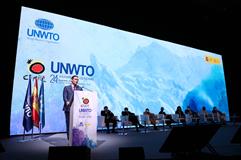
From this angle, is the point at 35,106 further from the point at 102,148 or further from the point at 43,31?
the point at 102,148

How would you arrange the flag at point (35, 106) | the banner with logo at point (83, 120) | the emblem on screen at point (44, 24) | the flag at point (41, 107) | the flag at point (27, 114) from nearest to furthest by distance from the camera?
the banner with logo at point (83, 120) < the flag at point (27, 114) < the flag at point (35, 106) < the flag at point (41, 107) < the emblem on screen at point (44, 24)

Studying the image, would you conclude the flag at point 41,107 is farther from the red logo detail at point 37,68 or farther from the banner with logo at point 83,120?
the banner with logo at point 83,120

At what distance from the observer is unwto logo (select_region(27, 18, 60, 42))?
7406 millimetres

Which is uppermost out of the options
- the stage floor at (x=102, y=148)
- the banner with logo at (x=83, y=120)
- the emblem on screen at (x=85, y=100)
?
the emblem on screen at (x=85, y=100)

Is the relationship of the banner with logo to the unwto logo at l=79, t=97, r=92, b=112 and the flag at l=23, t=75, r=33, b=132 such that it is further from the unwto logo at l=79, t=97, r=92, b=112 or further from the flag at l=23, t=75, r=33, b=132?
the flag at l=23, t=75, r=33, b=132

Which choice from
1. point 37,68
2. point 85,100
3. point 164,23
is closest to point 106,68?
point 37,68

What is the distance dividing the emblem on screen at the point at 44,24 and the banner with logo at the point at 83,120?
13.4 ft

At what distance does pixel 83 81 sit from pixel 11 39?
2651 mm

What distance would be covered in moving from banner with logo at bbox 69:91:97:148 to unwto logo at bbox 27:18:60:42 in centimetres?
385

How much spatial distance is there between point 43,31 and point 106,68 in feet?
8.58

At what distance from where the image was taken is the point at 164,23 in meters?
11.0

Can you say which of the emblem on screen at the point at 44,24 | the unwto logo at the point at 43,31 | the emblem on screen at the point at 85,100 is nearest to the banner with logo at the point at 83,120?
the emblem on screen at the point at 85,100

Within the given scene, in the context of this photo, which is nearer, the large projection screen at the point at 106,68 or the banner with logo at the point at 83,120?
the banner with logo at the point at 83,120

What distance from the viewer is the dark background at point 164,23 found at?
6848 mm
